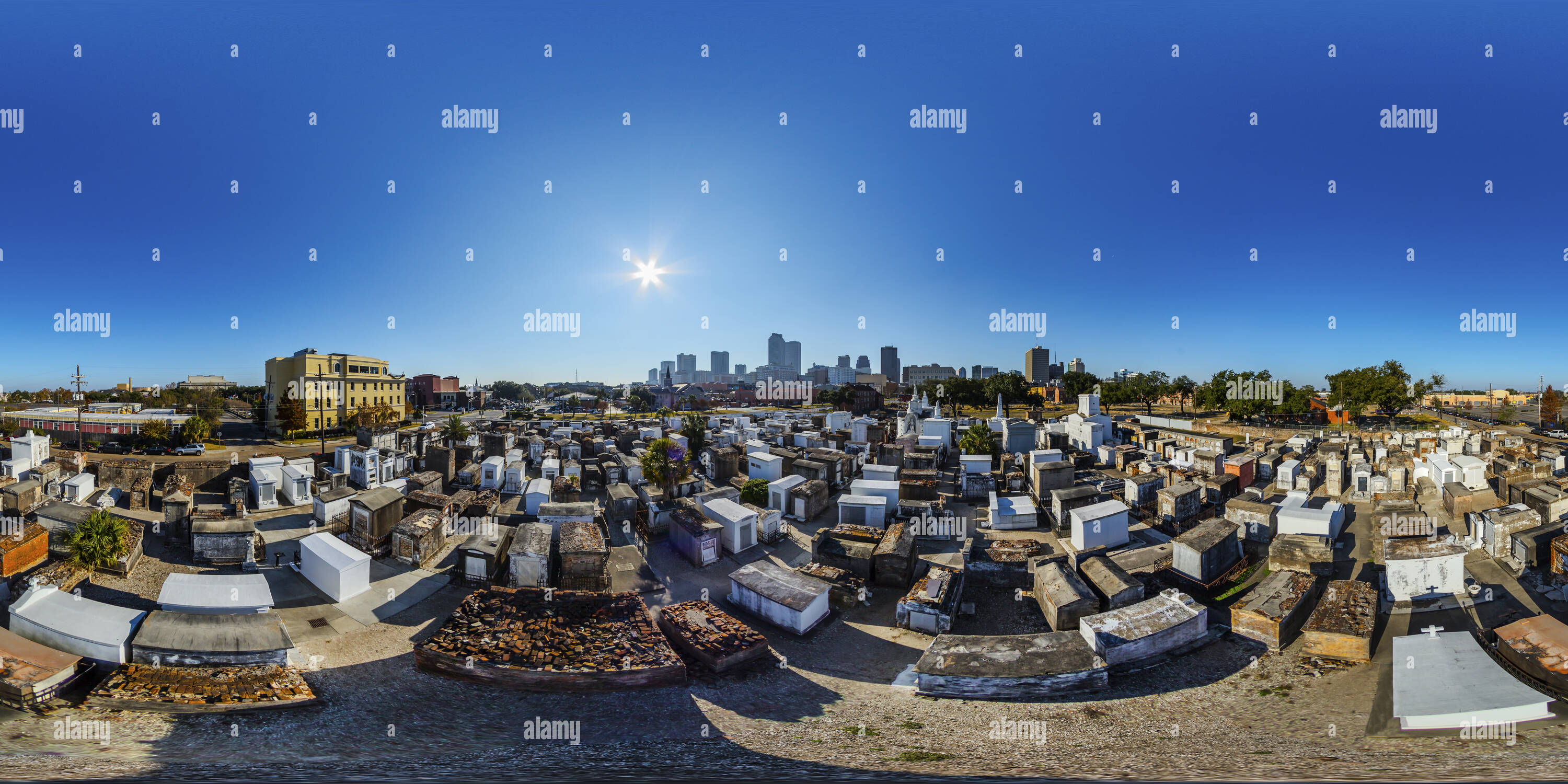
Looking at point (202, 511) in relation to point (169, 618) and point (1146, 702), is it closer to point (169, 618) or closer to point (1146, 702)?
point (169, 618)

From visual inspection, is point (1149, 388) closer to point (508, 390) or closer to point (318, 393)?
point (318, 393)

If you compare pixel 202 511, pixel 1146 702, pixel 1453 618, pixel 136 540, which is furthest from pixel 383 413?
pixel 1453 618

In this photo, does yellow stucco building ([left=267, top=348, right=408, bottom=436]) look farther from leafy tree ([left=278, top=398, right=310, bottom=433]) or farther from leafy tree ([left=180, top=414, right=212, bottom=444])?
leafy tree ([left=180, top=414, right=212, bottom=444])

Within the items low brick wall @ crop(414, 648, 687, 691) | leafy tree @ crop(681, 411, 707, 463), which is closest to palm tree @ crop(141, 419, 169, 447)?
leafy tree @ crop(681, 411, 707, 463)

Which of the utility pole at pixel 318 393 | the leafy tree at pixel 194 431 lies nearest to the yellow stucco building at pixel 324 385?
the utility pole at pixel 318 393

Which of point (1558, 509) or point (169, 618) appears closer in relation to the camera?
point (169, 618)

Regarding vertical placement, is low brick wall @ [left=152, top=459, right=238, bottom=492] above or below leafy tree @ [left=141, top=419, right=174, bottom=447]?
A: below

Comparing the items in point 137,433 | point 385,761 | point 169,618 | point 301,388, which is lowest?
point 385,761
